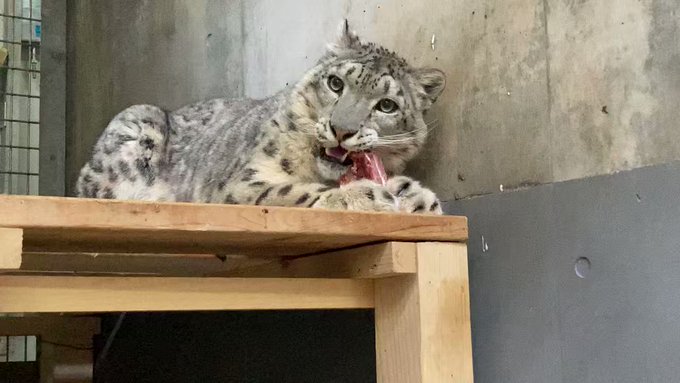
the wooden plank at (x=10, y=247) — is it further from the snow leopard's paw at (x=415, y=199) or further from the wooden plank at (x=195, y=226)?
the snow leopard's paw at (x=415, y=199)

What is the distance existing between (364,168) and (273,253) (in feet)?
0.77

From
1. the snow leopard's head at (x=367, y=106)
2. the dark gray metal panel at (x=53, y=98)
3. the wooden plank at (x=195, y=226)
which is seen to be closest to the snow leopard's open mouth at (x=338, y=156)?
the snow leopard's head at (x=367, y=106)

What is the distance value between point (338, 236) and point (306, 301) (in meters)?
0.12

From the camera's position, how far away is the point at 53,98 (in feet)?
14.8

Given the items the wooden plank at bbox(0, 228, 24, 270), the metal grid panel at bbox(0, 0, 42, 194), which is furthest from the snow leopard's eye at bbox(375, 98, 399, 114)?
the metal grid panel at bbox(0, 0, 42, 194)

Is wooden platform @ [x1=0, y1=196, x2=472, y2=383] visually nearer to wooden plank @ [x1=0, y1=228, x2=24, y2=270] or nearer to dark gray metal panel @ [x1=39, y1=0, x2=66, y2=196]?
wooden plank @ [x1=0, y1=228, x2=24, y2=270]

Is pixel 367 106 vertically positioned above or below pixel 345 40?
below

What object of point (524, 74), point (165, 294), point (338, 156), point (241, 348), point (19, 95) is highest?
point (19, 95)

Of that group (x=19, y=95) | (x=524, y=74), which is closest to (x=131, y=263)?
(x=524, y=74)

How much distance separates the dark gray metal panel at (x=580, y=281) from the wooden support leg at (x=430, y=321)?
123 mm

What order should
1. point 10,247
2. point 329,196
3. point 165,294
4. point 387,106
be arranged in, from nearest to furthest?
point 10,247
point 165,294
point 329,196
point 387,106

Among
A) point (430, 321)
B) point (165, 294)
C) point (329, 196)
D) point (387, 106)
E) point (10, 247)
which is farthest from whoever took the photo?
point (387, 106)

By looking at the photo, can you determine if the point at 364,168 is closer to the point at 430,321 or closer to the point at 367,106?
the point at 367,106

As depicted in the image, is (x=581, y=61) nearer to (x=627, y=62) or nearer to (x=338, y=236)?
(x=627, y=62)
